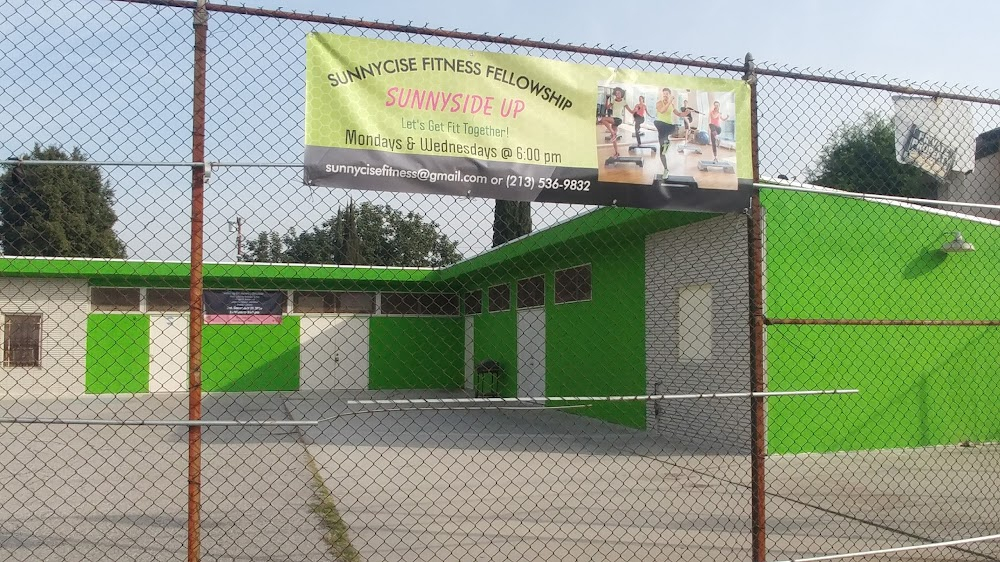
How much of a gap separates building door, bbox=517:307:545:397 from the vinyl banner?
13.9m

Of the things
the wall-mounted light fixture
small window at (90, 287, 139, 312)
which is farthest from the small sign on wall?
the wall-mounted light fixture

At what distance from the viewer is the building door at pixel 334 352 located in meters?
25.3

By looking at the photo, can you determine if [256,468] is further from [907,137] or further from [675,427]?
[907,137]

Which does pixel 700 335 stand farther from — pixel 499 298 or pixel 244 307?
pixel 244 307

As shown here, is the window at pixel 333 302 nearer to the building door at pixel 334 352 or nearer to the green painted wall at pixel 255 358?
the building door at pixel 334 352

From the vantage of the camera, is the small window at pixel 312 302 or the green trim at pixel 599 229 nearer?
the green trim at pixel 599 229

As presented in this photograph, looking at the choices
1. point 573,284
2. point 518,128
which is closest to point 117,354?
point 573,284

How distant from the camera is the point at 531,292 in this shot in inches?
741

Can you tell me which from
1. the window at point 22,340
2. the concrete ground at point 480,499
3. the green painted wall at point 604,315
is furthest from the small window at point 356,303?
the concrete ground at point 480,499

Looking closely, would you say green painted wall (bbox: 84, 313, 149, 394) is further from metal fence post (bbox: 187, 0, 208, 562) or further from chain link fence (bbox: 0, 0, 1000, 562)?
metal fence post (bbox: 187, 0, 208, 562)

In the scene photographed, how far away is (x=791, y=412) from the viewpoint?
10648 millimetres

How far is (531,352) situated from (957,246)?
387 inches

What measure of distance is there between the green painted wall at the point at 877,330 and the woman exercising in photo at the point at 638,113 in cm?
711

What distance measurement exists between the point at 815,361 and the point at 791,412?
2.56ft
